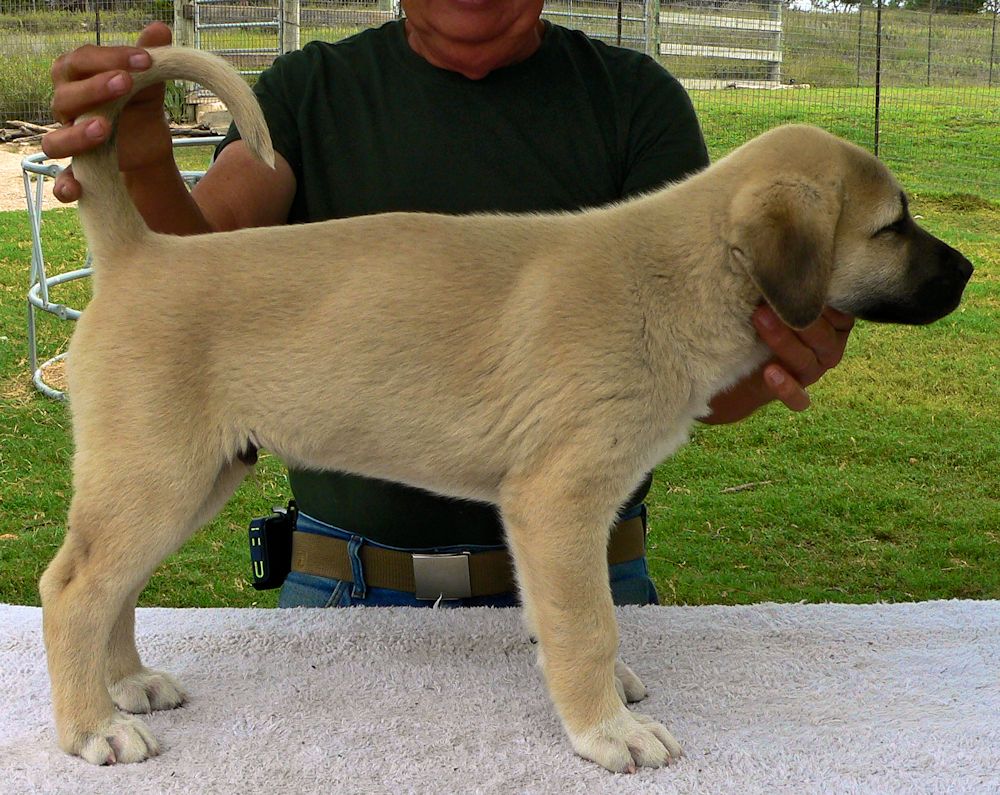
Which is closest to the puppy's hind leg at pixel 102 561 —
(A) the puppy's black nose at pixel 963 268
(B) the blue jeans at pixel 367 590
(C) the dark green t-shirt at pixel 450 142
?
(C) the dark green t-shirt at pixel 450 142

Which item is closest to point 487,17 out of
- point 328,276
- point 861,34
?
point 328,276

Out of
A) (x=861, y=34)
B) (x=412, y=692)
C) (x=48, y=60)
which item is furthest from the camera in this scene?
(x=48, y=60)

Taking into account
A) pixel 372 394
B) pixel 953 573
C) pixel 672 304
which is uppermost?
pixel 672 304

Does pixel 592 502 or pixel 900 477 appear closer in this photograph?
pixel 592 502

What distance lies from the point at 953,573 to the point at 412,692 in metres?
5.05

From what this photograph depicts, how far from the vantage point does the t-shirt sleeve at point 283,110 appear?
3475mm

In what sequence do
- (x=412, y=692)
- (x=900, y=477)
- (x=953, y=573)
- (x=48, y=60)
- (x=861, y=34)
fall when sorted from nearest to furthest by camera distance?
(x=412, y=692)
(x=953, y=573)
(x=900, y=477)
(x=861, y=34)
(x=48, y=60)

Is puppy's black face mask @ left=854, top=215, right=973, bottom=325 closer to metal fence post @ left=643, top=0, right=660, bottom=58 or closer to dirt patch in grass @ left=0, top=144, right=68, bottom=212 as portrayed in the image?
metal fence post @ left=643, top=0, right=660, bottom=58

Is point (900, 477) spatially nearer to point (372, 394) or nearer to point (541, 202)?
point (541, 202)

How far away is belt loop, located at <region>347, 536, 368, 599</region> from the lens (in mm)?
3639

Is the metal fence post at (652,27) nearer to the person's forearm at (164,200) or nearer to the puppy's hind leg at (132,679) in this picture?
the person's forearm at (164,200)

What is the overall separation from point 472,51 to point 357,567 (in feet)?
5.47

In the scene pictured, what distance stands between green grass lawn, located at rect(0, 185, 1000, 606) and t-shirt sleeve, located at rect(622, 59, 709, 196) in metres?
3.80

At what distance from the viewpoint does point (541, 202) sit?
3.50 meters
